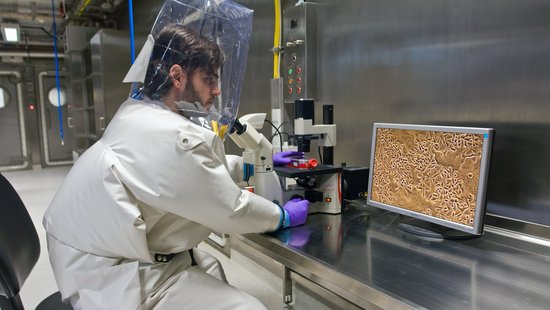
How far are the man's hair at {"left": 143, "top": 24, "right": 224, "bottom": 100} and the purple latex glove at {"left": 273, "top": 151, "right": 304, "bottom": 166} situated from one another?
54 centimetres

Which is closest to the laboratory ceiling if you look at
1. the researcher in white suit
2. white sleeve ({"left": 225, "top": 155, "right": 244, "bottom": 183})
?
white sleeve ({"left": 225, "top": 155, "right": 244, "bottom": 183})

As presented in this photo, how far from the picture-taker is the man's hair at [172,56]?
1.24 meters

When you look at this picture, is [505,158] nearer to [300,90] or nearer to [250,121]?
[250,121]

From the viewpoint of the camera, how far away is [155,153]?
1.11 meters

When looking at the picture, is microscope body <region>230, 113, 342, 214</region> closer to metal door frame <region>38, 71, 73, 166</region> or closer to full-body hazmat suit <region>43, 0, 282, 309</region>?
full-body hazmat suit <region>43, 0, 282, 309</region>

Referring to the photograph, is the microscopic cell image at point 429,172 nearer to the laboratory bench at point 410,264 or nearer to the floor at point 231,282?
the laboratory bench at point 410,264

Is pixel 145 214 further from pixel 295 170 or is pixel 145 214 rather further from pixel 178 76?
pixel 295 170

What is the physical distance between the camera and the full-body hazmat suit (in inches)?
43.2

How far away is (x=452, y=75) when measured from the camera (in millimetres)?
1487

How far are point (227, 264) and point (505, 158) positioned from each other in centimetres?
194

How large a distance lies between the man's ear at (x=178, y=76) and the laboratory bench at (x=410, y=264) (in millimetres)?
582

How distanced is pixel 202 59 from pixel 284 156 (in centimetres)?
58

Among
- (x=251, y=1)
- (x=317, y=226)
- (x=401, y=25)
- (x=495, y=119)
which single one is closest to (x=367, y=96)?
(x=401, y=25)

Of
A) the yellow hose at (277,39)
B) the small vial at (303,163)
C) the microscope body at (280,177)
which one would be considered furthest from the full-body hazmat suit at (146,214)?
the yellow hose at (277,39)
